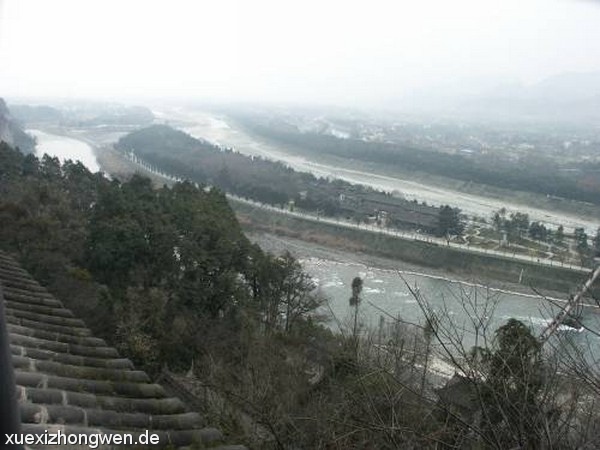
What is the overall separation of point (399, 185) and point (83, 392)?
18.0 metres

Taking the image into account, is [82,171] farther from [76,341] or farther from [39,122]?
[39,122]

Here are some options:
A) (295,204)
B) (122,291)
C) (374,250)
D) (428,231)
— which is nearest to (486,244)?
(428,231)

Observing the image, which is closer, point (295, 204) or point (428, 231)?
point (428, 231)

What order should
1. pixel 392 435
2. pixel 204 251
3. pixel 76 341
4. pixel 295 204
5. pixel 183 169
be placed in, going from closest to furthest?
pixel 392 435, pixel 76 341, pixel 204 251, pixel 295 204, pixel 183 169

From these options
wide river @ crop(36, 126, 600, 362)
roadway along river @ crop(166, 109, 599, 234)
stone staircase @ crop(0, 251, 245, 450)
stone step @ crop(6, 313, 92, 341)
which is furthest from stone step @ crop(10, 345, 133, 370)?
roadway along river @ crop(166, 109, 599, 234)

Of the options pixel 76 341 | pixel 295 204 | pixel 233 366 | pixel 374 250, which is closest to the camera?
pixel 76 341

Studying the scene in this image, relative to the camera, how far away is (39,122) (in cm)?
2809

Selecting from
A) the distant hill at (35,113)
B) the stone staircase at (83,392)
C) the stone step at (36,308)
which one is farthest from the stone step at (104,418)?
the distant hill at (35,113)

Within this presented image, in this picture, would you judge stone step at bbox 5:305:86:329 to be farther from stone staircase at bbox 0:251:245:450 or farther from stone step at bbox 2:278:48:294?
stone step at bbox 2:278:48:294

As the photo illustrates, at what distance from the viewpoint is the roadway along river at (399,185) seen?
48.5 feet

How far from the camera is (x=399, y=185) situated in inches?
731

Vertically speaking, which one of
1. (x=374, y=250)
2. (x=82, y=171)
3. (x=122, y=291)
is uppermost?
(x=82, y=171)

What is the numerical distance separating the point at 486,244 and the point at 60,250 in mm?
8909

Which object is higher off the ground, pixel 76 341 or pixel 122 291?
pixel 76 341
